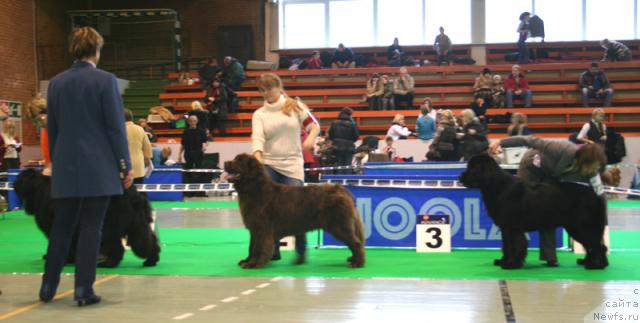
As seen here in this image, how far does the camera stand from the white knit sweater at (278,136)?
6.76m

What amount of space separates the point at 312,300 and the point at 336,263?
1.86 metres

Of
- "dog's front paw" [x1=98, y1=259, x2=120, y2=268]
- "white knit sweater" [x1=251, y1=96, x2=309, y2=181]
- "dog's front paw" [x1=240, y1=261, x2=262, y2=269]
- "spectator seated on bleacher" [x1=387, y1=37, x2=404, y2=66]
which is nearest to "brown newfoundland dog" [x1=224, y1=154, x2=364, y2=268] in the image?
"dog's front paw" [x1=240, y1=261, x2=262, y2=269]

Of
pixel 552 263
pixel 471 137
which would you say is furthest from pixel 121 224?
pixel 471 137

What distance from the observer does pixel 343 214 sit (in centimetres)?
666

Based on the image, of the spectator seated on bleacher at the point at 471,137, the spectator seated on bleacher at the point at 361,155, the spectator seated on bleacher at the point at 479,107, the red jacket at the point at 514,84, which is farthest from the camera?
the red jacket at the point at 514,84

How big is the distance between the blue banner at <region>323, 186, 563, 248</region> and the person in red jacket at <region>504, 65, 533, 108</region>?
41.2 ft

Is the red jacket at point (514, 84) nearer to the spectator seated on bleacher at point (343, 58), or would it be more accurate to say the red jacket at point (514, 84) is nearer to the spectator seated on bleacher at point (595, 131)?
the spectator seated on bleacher at point (343, 58)

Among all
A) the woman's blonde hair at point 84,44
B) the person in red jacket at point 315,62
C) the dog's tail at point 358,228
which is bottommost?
the dog's tail at point 358,228

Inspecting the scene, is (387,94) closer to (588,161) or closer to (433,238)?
(433,238)

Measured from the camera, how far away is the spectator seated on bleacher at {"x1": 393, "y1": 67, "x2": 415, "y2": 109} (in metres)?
20.6

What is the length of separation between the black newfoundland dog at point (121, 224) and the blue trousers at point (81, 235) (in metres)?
1.56

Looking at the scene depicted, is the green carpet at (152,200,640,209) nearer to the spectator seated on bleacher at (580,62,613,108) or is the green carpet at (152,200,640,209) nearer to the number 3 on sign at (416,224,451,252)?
the spectator seated on bleacher at (580,62,613,108)

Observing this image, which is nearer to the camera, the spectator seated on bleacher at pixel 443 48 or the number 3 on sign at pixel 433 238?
the number 3 on sign at pixel 433 238

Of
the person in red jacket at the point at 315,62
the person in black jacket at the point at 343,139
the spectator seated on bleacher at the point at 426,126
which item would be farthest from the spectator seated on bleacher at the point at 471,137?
the person in red jacket at the point at 315,62
